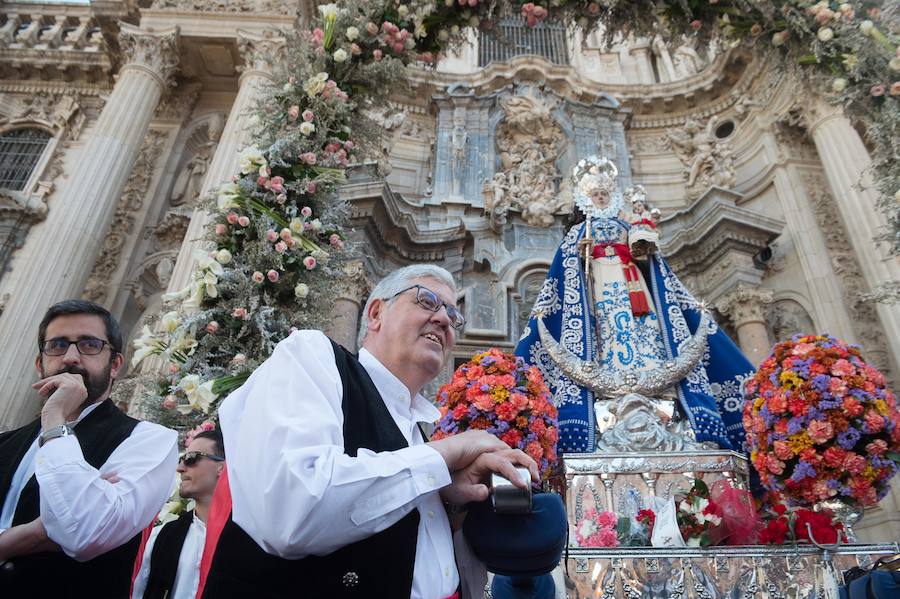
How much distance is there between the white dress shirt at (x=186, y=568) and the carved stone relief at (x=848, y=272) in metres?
8.50

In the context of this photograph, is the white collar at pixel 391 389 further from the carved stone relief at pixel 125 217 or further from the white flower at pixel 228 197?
the carved stone relief at pixel 125 217

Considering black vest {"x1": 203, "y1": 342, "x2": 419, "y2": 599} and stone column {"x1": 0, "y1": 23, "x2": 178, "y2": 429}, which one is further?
stone column {"x1": 0, "y1": 23, "x2": 178, "y2": 429}

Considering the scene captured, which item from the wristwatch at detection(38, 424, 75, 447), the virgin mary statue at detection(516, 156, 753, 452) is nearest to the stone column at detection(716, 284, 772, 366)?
the virgin mary statue at detection(516, 156, 753, 452)

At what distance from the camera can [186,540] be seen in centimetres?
268

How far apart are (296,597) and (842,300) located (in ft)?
34.3

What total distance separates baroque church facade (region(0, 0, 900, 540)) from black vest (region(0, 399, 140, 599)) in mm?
4737

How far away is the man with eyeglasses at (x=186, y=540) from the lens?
2.50 meters

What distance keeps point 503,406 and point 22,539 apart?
2195mm

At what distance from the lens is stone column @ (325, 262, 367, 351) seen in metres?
8.41

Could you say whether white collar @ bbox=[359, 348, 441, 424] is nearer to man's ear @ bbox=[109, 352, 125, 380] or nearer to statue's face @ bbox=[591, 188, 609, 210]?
man's ear @ bbox=[109, 352, 125, 380]

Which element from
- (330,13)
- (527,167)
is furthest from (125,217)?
(527,167)

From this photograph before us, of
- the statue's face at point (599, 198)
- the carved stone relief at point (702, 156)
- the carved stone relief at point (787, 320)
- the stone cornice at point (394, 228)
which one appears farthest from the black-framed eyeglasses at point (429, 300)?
the carved stone relief at point (702, 156)

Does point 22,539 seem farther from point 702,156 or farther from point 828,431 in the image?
point 702,156

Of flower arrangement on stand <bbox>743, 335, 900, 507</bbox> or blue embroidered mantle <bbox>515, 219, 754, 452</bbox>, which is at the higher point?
blue embroidered mantle <bbox>515, 219, 754, 452</bbox>
